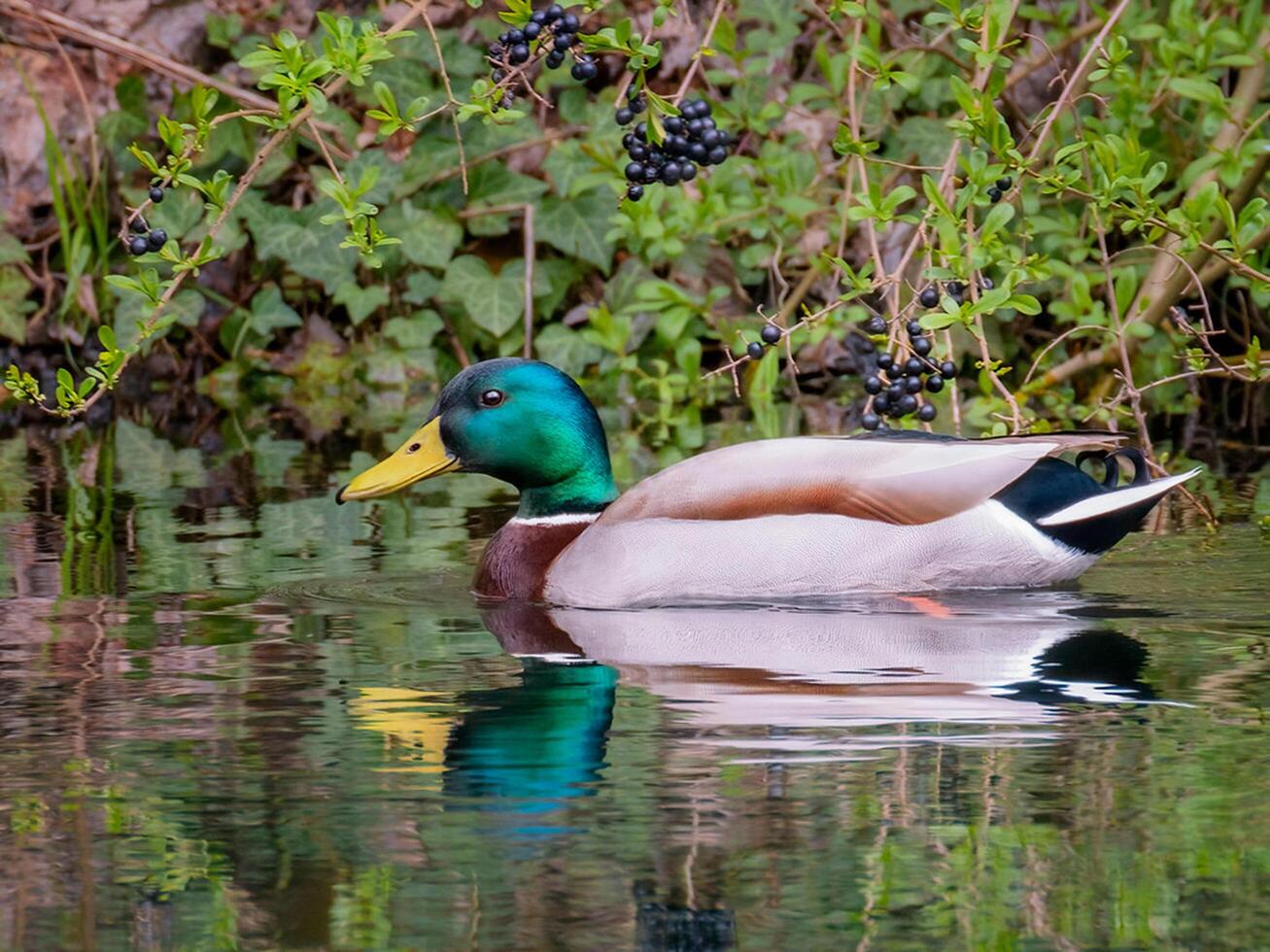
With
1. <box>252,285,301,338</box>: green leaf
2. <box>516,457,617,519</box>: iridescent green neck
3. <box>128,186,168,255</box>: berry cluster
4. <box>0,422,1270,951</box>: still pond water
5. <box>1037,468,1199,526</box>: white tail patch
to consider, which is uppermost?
<box>252,285,301,338</box>: green leaf

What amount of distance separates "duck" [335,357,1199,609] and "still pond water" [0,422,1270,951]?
132 millimetres

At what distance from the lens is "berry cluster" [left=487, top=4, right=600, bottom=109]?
18.0ft

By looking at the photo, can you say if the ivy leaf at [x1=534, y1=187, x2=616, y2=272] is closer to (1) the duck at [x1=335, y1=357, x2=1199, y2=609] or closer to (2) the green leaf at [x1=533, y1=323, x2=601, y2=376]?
(2) the green leaf at [x1=533, y1=323, x2=601, y2=376]

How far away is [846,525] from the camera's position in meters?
6.12

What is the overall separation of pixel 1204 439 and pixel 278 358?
5599mm

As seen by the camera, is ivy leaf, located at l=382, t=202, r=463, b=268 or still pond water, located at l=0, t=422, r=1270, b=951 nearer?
still pond water, located at l=0, t=422, r=1270, b=951

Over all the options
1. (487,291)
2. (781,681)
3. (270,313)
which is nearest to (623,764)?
(781,681)

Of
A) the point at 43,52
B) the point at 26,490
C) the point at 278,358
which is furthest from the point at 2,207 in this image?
the point at 26,490

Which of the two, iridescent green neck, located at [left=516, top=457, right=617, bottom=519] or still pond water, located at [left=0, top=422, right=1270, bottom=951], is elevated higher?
iridescent green neck, located at [left=516, top=457, right=617, bottom=519]

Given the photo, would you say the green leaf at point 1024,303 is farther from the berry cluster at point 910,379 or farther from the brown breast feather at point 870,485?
the brown breast feather at point 870,485

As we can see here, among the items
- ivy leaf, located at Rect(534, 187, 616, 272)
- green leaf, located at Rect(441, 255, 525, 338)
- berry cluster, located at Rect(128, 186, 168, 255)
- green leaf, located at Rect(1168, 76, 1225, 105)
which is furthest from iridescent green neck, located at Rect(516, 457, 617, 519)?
ivy leaf, located at Rect(534, 187, 616, 272)

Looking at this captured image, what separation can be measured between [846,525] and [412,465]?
128cm

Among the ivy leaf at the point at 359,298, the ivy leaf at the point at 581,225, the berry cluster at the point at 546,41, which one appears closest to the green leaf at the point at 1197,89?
the berry cluster at the point at 546,41

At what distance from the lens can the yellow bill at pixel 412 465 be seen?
6559mm
